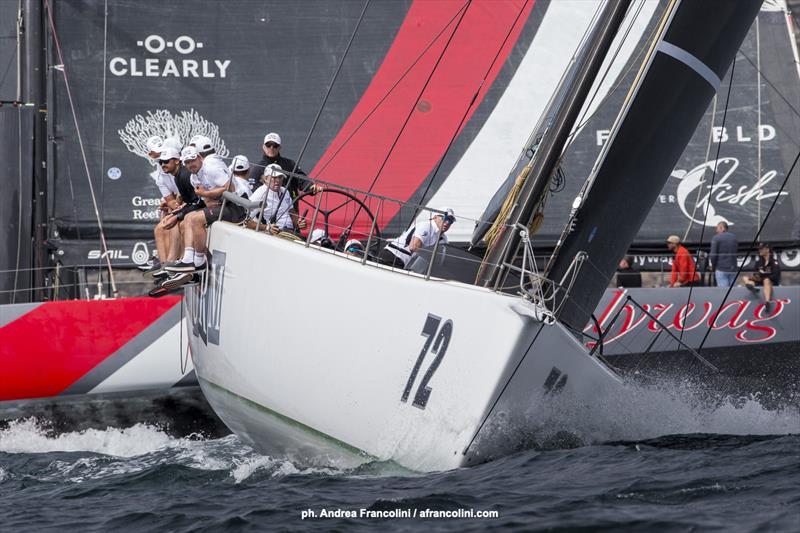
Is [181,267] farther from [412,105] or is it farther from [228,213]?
[412,105]

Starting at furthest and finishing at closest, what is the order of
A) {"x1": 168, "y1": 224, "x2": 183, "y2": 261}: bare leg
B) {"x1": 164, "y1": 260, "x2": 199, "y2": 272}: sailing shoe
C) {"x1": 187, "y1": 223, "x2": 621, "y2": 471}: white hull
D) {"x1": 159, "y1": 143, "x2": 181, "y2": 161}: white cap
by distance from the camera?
{"x1": 168, "y1": 224, "x2": 183, "y2": 261}: bare leg
{"x1": 159, "y1": 143, "x2": 181, "y2": 161}: white cap
{"x1": 164, "y1": 260, "x2": 199, "y2": 272}: sailing shoe
{"x1": 187, "y1": 223, "x2": 621, "y2": 471}: white hull

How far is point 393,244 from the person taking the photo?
251 inches

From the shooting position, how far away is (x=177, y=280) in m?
6.22

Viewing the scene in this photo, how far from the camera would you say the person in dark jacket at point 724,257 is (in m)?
9.54

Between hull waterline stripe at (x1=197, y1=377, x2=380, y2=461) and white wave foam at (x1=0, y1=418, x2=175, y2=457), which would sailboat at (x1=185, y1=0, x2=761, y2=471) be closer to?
hull waterline stripe at (x1=197, y1=377, x2=380, y2=461)

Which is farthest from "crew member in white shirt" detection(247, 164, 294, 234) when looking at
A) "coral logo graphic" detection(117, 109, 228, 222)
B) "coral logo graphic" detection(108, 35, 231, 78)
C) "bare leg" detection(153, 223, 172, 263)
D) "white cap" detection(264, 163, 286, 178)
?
"coral logo graphic" detection(108, 35, 231, 78)

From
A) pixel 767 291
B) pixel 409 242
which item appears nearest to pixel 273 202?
pixel 409 242

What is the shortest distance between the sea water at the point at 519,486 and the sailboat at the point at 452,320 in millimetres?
182

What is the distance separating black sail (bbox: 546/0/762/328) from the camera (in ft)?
17.5

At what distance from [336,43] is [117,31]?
1.77m

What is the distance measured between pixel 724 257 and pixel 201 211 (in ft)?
16.0

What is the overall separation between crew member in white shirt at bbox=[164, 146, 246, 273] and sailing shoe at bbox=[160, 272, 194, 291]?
1.2 inches

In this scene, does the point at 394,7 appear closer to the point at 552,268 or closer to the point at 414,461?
the point at 552,268

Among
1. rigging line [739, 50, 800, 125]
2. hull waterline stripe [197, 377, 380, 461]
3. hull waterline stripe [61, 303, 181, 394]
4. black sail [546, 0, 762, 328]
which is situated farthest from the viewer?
rigging line [739, 50, 800, 125]
